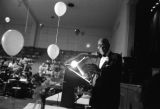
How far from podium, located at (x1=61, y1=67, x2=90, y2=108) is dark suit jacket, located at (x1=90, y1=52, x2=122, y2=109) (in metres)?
0.43

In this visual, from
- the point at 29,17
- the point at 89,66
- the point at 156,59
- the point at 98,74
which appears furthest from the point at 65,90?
the point at 29,17

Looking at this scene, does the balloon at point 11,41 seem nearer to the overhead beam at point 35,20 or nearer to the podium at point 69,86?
the podium at point 69,86

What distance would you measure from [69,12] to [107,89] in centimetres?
695

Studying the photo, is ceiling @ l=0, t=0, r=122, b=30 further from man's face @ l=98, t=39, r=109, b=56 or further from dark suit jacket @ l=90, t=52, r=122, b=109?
dark suit jacket @ l=90, t=52, r=122, b=109

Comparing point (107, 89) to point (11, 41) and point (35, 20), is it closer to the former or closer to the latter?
point (11, 41)

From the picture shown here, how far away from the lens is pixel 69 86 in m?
1.85

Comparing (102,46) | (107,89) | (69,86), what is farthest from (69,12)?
(69,86)

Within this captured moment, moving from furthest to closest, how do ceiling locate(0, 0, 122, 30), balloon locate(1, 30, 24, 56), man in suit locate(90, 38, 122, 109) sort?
ceiling locate(0, 0, 122, 30), balloon locate(1, 30, 24, 56), man in suit locate(90, 38, 122, 109)

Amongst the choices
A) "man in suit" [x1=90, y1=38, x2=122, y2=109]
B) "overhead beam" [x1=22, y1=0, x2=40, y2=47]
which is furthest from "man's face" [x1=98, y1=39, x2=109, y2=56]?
"overhead beam" [x1=22, y1=0, x2=40, y2=47]

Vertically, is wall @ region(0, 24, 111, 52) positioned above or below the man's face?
above

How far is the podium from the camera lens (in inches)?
72.5

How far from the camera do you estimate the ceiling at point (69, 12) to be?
7.75 m

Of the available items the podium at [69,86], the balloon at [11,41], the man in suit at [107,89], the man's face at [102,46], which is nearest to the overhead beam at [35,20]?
the balloon at [11,41]

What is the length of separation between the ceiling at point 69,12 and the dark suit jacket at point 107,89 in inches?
215
